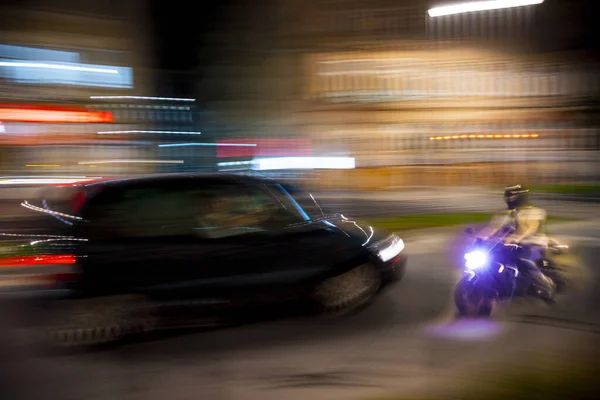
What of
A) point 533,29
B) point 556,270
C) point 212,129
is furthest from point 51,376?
point 533,29

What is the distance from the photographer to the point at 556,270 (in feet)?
19.1

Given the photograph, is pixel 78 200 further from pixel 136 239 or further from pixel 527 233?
pixel 527 233

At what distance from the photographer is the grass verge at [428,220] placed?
1253 centimetres

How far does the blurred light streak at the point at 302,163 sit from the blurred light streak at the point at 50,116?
593 centimetres

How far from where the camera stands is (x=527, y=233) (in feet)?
18.1

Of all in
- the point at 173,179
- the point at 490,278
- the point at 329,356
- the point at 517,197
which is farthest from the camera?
the point at 517,197

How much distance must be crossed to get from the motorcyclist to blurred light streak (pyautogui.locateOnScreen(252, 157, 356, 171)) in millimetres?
13770

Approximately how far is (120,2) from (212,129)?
203 inches

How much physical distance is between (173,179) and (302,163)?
47.0 ft

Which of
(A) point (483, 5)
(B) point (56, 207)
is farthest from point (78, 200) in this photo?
(A) point (483, 5)

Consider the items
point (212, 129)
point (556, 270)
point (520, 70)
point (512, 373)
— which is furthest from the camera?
point (520, 70)

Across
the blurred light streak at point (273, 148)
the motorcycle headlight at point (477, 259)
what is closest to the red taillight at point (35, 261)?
the motorcycle headlight at point (477, 259)

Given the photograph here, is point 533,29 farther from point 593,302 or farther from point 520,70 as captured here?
point 593,302

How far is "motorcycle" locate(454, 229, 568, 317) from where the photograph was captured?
5.34m
